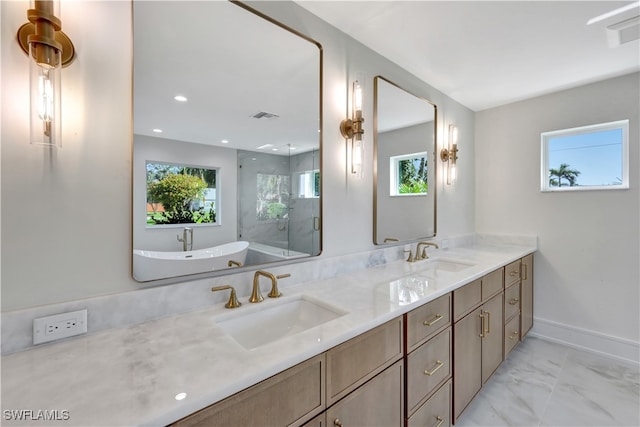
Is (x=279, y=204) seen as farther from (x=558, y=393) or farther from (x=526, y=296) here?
(x=526, y=296)

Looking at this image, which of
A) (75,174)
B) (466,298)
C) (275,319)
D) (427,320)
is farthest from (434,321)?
(75,174)

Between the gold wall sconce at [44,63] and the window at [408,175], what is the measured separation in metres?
1.90

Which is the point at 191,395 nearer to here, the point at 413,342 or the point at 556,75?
the point at 413,342

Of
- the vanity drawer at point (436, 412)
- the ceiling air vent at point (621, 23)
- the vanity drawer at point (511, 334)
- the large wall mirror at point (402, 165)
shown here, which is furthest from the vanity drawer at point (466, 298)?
the ceiling air vent at point (621, 23)

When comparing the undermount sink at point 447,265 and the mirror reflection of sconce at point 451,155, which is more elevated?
the mirror reflection of sconce at point 451,155

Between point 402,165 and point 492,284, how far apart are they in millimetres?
1130

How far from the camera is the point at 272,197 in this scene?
1579 millimetres

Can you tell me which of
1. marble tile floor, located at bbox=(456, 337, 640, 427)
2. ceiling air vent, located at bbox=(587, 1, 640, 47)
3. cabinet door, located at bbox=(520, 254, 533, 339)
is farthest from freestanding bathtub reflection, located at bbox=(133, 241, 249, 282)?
cabinet door, located at bbox=(520, 254, 533, 339)

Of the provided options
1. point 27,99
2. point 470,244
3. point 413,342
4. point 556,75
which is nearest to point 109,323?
point 27,99

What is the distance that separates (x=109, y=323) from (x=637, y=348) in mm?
3869

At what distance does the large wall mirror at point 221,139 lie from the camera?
1.11 meters

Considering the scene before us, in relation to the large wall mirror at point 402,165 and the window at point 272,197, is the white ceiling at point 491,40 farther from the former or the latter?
the window at point 272,197

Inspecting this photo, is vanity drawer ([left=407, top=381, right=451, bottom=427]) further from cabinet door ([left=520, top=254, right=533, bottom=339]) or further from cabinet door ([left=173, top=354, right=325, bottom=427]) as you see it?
cabinet door ([left=520, top=254, right=533, bottom=339])

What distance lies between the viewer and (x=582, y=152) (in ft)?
9.05
